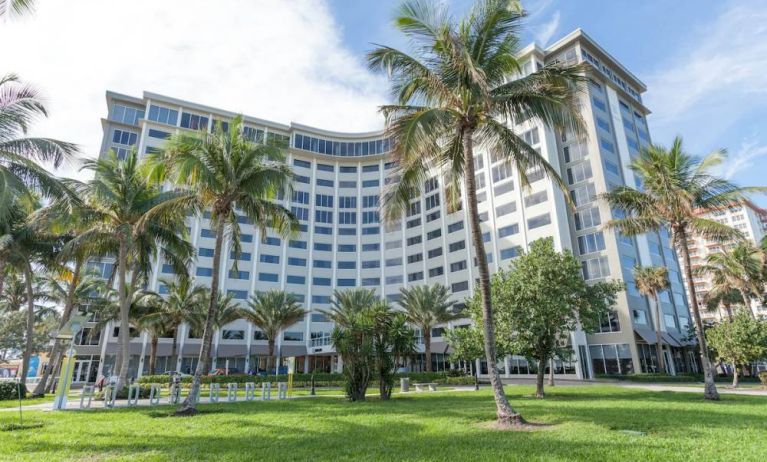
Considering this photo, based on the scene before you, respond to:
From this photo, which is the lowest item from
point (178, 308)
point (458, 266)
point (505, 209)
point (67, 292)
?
point (178, 308)

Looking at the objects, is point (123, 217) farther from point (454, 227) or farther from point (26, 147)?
point (454, 227)

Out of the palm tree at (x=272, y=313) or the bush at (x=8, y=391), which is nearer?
the bush at (x=8, y=391)

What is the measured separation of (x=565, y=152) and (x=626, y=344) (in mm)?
24114

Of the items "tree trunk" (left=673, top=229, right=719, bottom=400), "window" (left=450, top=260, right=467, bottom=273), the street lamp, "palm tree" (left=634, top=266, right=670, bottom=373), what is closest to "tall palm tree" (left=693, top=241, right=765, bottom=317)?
"palm tree" (left=634, top=266, right=670, bottom=373)

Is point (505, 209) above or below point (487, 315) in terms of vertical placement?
above

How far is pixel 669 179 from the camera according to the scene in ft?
66.5

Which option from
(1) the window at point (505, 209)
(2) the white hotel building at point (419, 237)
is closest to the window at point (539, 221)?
(2) the white hotel building at point (419, 237)

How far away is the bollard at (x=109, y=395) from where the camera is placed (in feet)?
56.6

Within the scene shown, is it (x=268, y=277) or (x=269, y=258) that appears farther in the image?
(x=269, y=258)

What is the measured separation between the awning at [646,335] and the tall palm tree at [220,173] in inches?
1664

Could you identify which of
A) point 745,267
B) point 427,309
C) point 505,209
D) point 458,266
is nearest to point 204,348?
point 427,309

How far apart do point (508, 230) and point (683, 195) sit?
120ft

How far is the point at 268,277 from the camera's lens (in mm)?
63906

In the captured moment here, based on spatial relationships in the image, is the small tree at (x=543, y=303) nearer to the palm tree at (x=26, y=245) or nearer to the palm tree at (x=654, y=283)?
the palm tree at (x=26, y=245)
